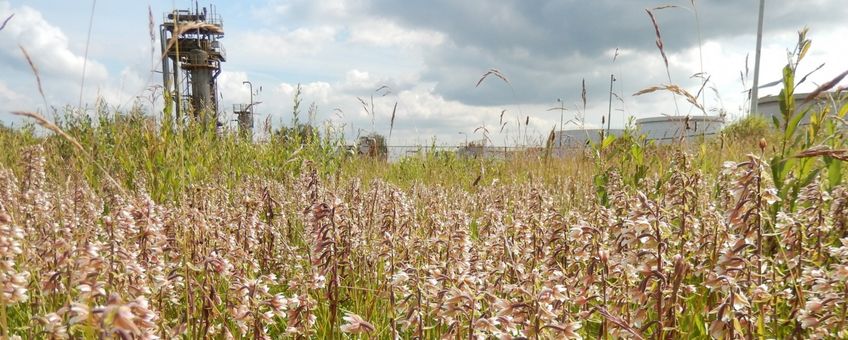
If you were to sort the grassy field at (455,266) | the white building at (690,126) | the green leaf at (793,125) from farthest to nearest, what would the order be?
the white building at (690,126), the green leaf at (793,125), the grassy field at (455,266)

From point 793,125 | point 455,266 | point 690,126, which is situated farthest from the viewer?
point 690,126

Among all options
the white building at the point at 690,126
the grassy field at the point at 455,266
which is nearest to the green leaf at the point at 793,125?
the grassy field at the point at 455,266

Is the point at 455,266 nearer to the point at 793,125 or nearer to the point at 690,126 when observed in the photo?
the point at 793,125

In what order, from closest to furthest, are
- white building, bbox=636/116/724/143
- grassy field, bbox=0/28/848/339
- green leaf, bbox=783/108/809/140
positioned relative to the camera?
grassy field, bbox=0/28/848/339
green leaf, bbox=783/108/809/140
white building, bbox=636/116/724/143

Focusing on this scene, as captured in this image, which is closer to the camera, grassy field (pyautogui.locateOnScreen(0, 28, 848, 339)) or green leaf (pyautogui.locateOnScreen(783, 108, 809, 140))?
grassy field (pyautogui.locateOnScreen(0, 28, 848, 339))

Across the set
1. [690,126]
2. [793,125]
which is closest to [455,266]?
[793,125]

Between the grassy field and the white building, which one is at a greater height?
the white building

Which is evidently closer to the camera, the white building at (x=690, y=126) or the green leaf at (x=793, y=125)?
the green leaf at (x=793, y=125)

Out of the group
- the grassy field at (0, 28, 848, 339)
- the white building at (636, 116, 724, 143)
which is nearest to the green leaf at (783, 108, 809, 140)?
the grassy field at (0, 28, 848, 339)

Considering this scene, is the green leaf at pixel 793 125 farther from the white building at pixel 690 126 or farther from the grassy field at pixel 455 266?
the white building at pixel 690 126

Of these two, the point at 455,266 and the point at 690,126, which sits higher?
the point at 690,126

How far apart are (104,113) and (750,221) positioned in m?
11.7

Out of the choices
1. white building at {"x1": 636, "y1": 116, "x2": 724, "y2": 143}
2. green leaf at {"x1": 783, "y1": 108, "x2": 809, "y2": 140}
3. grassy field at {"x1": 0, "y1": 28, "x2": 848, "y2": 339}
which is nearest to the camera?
grassy field at {"x1": 0, "y1": 28, "x2": 848, "y2": 339}

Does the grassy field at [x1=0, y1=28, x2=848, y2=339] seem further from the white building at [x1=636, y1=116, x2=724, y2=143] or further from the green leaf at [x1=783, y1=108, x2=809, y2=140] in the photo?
the white building at [x1=636, y1=116, x2=724, y2=143]
